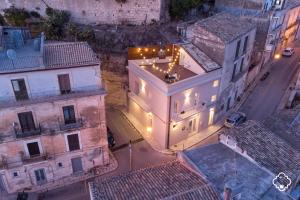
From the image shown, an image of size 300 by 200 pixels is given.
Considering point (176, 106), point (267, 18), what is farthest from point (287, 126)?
point (267, 18)

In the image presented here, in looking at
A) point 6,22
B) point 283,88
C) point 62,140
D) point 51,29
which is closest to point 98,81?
point 62,140

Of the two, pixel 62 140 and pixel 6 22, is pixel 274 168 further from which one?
pixel 6 22

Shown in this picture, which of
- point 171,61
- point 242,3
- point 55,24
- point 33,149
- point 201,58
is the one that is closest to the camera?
point 33,149

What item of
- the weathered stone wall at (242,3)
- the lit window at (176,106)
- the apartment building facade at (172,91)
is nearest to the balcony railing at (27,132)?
the apartment building facade at (172,91)

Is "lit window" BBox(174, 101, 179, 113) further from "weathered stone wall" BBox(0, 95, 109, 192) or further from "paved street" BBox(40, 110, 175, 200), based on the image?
"weathered stone wall" BBox(0, 95, 109, 192)

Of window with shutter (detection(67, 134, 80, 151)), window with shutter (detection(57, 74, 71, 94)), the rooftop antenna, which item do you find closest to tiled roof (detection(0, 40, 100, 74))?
the rooftop antenna

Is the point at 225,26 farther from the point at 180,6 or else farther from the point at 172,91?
the point at 180,6
